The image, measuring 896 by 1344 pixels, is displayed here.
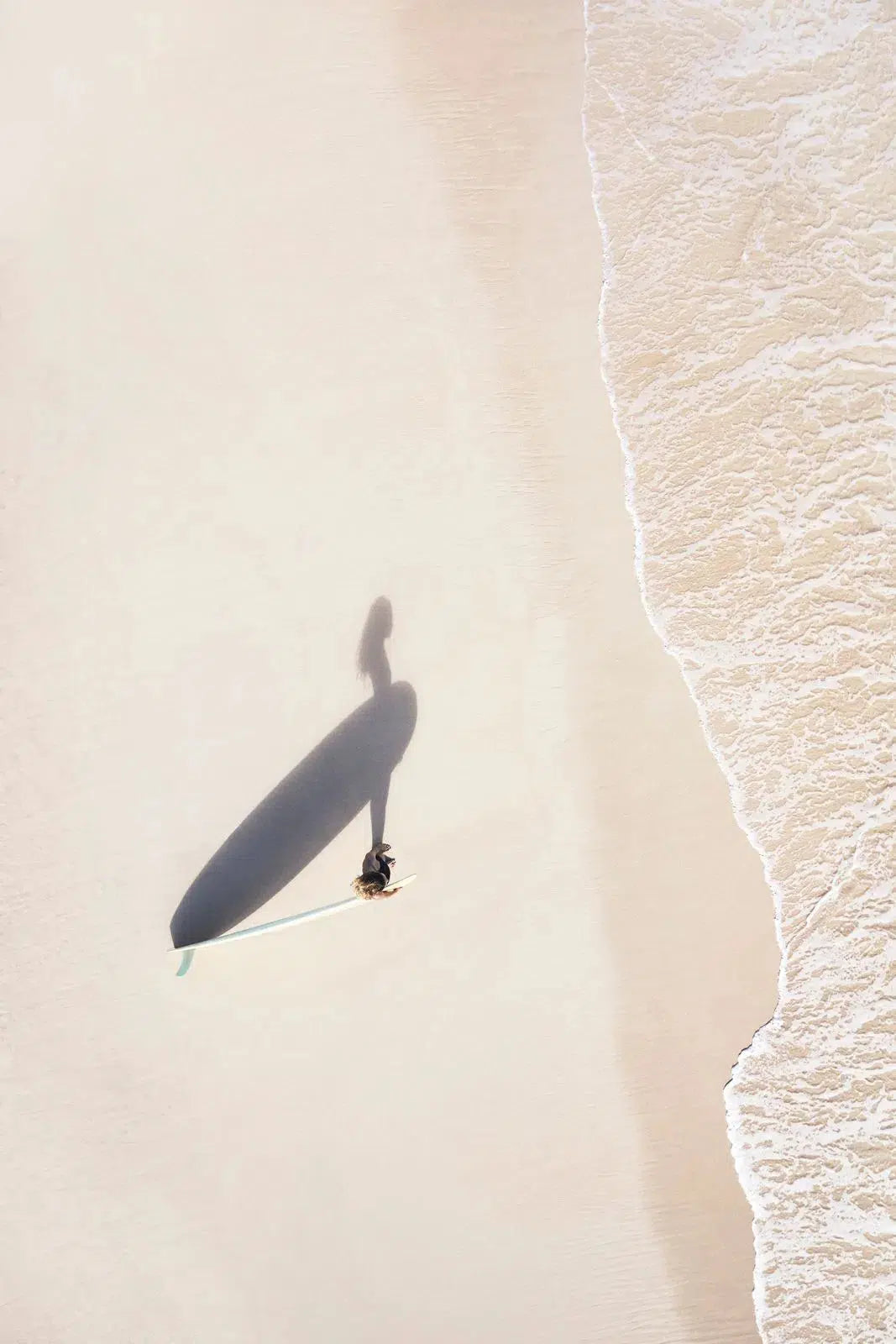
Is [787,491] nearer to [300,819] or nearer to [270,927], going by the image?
[300,819]

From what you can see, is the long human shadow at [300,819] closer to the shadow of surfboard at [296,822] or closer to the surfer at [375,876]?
the shadow of surfboard at [296,822]

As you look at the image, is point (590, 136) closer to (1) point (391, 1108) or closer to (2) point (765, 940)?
(2) point (765, 940)

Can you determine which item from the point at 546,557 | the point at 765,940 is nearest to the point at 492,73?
the point at 546,557

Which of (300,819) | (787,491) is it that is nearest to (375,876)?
(300,819)

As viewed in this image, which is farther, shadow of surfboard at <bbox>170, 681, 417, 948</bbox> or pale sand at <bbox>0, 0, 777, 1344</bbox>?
shadow of surfboard at <bbox>170, 681, 417, 948</bbox>

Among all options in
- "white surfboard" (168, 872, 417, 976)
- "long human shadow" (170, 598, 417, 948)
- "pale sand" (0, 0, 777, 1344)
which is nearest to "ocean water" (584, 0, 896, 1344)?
"pale sand" (0, 0, 777, 1344)

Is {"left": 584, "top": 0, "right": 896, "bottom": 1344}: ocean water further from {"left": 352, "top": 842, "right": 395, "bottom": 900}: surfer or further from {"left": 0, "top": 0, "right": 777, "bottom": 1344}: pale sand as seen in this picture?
{"left": 352, "top": 842, "right": 395, "bottom": 900}: surfer

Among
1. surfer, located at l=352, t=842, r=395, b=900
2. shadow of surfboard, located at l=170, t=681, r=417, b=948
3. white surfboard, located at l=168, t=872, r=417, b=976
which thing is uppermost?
shadow of surfboard, located at l=170, t=681, r=417, b=948

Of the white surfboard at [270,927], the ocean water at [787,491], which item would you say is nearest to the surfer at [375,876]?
the white surfboard at [270,927]
